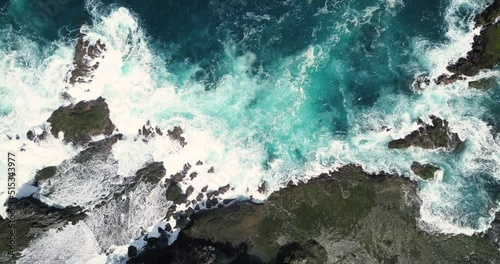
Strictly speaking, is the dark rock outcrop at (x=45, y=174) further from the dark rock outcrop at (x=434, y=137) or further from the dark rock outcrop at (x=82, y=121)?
the dark rock outcrop at (x=434, y=137)

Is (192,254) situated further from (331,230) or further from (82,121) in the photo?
(82,121)

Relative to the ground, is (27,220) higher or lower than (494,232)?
higher

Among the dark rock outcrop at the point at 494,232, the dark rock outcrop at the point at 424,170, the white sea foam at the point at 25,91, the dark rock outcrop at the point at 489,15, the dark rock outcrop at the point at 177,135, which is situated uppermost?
the white sea foam at the point at 25,91

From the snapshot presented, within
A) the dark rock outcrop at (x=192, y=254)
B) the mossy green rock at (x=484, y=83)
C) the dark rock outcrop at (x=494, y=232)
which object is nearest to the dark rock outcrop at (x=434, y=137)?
the mossy green rock at (x=484, y=83)

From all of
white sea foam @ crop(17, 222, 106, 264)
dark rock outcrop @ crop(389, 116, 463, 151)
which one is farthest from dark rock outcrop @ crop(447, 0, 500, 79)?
white sea foam @ crop(17, 222, 106, 264)

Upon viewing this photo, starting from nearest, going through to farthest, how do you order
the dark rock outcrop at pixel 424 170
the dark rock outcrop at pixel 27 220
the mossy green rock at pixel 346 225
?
1. the dark rock outcrop at pixel 27 220
2. the mossy green rock at pixel 346 225
3. the dark rock outcrop at pixel 424 170

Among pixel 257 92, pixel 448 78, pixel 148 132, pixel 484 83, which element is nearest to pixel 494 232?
pixel 484 83
